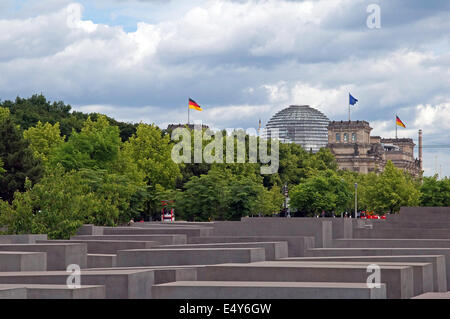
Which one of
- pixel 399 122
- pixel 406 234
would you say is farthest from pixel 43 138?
pixel 399 122

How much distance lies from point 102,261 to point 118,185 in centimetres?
3169

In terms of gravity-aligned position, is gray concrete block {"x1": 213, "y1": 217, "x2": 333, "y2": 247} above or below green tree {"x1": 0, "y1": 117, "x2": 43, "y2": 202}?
below

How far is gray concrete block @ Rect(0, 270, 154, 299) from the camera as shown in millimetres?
20469

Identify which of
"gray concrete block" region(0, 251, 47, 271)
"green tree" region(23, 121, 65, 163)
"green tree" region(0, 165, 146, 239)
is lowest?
"gray concrete block" region(0, 251, 47, 271)

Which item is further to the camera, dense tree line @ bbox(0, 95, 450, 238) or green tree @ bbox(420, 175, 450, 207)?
green tree @ bbox(420, 175, 450, 207)

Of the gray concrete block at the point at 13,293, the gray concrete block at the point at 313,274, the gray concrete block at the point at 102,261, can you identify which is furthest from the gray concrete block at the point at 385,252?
the gray concrete block at the point at 13,293

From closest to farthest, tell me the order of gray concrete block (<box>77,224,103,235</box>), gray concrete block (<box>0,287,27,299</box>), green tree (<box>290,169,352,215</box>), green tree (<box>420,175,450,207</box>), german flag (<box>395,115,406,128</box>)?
gray concrete block (<box>0,287,27,299</box>) < gray concrete block (<box>77,224,103,235</box>) < green tree (<box>420,175,450,207</box>) < green tree (<box>290,169,352,215</box>) < german flag (<box>395,115,406,128</box>)

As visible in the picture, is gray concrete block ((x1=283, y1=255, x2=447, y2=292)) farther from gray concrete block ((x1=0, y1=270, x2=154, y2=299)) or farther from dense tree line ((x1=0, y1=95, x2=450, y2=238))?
dense tree line ((x1=0, y1=95, x2=450, y2=238))

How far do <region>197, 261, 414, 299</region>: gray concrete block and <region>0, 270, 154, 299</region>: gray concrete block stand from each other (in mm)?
1684

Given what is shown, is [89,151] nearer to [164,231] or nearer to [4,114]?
[4,114]

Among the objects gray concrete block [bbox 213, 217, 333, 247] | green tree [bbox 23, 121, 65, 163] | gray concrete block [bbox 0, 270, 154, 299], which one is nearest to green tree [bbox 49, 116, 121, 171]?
green tree [bbox 23, 121, 65, 163]

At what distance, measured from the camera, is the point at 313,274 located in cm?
2047

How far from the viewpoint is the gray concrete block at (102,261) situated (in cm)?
2898
